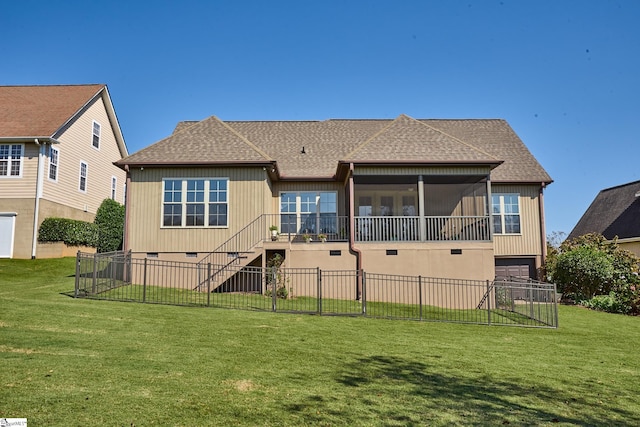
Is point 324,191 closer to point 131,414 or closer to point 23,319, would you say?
point 23,319

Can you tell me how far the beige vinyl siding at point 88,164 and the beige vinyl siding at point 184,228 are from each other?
24.0 ft

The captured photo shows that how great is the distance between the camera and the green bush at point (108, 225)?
26.4m

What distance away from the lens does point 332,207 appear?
2053cm

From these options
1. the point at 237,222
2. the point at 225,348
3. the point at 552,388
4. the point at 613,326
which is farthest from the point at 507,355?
the point at 237,222

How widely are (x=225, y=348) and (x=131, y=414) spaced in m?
3.47

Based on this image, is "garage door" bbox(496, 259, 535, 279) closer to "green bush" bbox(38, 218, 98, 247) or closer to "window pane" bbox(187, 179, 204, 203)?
"window pane" bbox(187, 179, 204, 203)

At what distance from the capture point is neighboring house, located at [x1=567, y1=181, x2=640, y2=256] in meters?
26.0

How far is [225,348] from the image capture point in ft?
28.7

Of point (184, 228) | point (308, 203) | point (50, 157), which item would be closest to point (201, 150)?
point (184, 228)

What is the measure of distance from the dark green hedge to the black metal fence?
23.6ft

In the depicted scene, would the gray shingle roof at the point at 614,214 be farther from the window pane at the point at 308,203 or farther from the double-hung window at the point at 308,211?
the window pane at the point at 308,203

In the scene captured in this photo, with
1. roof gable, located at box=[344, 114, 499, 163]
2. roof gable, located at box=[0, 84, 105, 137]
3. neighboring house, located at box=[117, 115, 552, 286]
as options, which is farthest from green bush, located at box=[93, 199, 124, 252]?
roof gable, located at box=[344, 114, 499, 163]

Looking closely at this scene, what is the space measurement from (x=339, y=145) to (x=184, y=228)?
349 inches

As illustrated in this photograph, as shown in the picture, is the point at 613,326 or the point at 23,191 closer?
the point at 613,326
